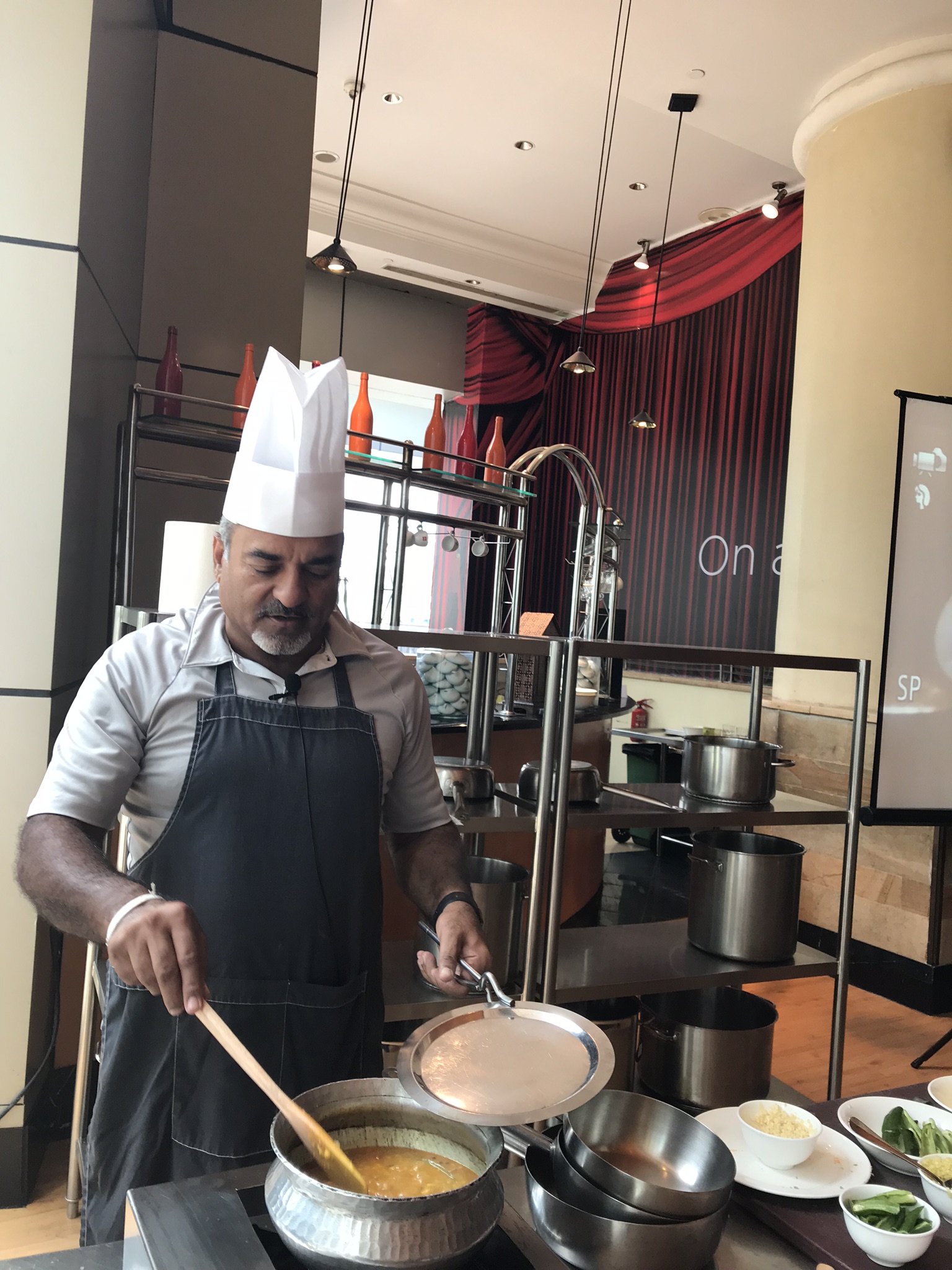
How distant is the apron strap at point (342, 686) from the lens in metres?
1.45

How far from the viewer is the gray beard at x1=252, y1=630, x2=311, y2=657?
1.35 m

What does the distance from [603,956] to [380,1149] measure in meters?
1.77

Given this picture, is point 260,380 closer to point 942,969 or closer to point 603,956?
point 603,956

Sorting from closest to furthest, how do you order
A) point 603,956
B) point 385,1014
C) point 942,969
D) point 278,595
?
point 278,595 → point 385,1014 → point 603,956 → point 942,969

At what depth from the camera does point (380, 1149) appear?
0.85m

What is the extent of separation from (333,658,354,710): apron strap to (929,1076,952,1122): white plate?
0.98m

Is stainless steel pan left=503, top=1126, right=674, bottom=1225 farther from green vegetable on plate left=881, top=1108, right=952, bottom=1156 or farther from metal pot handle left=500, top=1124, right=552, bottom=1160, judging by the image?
green vegetable on plate left=881, top=1108, right=952, bottom=1156

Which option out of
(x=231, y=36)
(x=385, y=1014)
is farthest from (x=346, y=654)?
(x=231, y=36)

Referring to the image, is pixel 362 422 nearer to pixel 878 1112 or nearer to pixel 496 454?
pixel 496 454

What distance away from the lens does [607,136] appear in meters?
5.69

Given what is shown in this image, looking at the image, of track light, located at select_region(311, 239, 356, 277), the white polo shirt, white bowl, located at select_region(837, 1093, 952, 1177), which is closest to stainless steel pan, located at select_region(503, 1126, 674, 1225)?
white bowl, located at select_region(837, 1093, 952, 1177)

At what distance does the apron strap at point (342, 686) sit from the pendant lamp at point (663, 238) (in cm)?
447

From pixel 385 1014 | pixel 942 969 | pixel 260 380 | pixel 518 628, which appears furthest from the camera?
pixel 942 969

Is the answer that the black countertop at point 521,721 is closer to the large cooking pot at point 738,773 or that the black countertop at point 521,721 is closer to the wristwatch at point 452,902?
the large cooking pot at point 738,773
